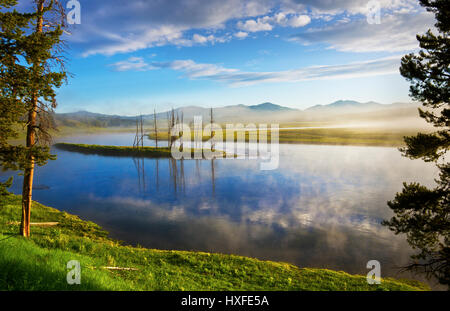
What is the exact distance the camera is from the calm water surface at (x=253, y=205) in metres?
17.8

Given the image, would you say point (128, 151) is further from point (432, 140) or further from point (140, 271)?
point (432, 140)

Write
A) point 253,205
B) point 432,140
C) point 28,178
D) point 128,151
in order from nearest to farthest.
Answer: point 432,140 < point 28,178 < point 253,205 < point 128,151

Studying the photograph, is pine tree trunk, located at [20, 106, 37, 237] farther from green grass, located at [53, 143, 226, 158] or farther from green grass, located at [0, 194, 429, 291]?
green grass, located at [53, 143, 226, 158]

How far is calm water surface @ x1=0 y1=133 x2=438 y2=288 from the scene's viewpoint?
1778cm

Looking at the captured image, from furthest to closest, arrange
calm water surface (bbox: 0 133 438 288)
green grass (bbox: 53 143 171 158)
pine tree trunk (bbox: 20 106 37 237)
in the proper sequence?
green grass (bbox: 53 143 171 158), calm water surface (bbox: 0 133 438 288), pine tree trunk (bbox: 20 106 37 237)

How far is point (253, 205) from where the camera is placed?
27.6 metres

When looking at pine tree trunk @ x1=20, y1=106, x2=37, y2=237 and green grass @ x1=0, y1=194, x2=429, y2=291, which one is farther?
pine tree trunk @ x1=20, y1=106, x2=37, y2=237

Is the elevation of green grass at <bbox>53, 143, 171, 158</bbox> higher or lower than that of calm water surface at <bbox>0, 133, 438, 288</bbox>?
higher

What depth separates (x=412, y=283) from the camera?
13.1 m

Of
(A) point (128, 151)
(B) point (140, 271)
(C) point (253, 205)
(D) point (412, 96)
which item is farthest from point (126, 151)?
(D) point (412, 96)

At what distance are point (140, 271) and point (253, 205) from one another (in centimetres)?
1788

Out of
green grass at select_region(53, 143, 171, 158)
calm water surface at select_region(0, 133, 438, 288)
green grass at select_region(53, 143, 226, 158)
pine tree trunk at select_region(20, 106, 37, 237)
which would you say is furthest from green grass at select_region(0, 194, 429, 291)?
green grass at select_region(53, 143, 171, 158)

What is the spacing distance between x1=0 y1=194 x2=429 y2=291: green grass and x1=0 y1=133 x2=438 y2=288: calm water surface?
9.95 ft
